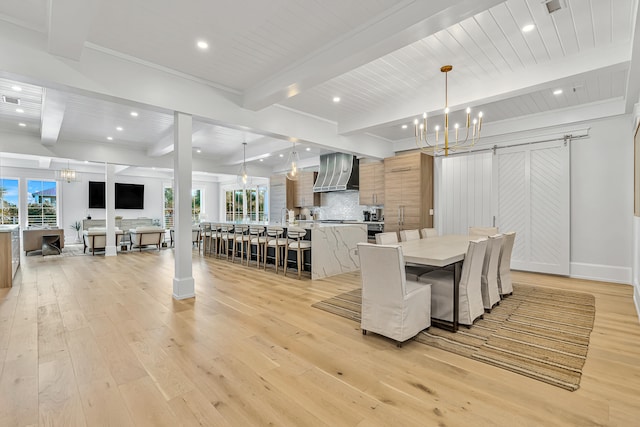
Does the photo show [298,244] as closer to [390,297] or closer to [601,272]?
[390,297]

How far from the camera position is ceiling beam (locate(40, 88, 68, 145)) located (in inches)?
159

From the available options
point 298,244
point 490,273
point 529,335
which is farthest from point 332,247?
point 529,335

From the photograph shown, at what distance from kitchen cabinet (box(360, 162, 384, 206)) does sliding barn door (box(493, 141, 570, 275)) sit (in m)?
2.38

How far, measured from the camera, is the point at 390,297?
2.59 metres

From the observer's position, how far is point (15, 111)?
5137 mm

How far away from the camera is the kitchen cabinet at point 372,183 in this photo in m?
7.09

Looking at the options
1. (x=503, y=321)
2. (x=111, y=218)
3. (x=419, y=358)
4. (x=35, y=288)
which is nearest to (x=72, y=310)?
(x=35, y=288)

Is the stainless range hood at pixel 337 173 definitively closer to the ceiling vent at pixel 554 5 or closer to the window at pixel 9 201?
the ceiling vent at pixel 554 5

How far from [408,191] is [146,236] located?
7.80 metres

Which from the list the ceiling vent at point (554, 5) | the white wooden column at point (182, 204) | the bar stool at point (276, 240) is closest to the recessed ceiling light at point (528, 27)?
the ceiling vent at point (554, 5)

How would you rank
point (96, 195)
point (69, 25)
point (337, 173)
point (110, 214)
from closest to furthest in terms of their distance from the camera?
point (69, 25), point (337, 173), point (110, 214), point (96, 195)

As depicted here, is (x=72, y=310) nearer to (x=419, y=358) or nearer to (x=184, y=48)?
(x=184, y=48)

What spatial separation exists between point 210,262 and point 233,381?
5189mm

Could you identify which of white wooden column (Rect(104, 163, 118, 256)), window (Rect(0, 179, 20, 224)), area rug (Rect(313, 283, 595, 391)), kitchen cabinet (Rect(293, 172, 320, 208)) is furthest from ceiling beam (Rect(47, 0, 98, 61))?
window (Rect(0, 179, 20, 224))
